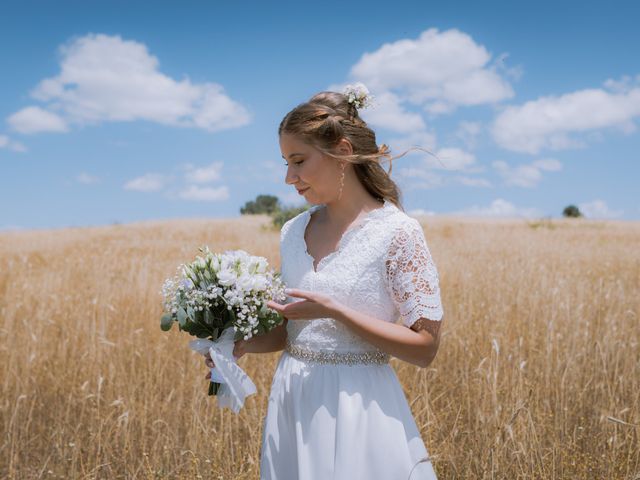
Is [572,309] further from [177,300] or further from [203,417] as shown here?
[177,300]

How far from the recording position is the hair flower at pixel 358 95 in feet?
6.63

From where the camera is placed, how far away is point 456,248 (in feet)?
42.2

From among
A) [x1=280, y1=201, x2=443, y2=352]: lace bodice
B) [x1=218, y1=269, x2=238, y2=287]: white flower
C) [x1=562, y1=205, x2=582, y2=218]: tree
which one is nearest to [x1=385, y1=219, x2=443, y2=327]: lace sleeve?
[x1=280, y1=201, x2=443, y2=352]: lace bodice

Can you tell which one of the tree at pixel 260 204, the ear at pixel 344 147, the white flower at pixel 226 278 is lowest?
the white flower at pixel 226 278

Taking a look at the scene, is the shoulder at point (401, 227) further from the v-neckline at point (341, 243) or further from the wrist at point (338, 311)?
the wrist at point (338, 311)

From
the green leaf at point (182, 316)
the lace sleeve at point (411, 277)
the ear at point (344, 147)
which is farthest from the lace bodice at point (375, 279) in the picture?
the green leaf at point (182, 316)

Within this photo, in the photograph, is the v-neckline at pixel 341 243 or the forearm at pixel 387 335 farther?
the v-neckline at pixel 341 243

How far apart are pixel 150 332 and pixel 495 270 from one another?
4645 millimetres

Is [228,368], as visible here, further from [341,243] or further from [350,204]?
[350,204]

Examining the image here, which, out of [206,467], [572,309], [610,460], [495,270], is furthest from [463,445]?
[495,270]

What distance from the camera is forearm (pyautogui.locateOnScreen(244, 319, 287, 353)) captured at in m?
1.96

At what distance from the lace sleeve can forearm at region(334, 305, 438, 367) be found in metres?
0.05

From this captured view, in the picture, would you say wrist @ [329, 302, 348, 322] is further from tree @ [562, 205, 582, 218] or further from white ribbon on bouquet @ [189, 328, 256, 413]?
tree @ [562, 205, 582, 218]

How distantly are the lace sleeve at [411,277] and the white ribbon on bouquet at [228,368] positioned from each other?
551 millimetres
